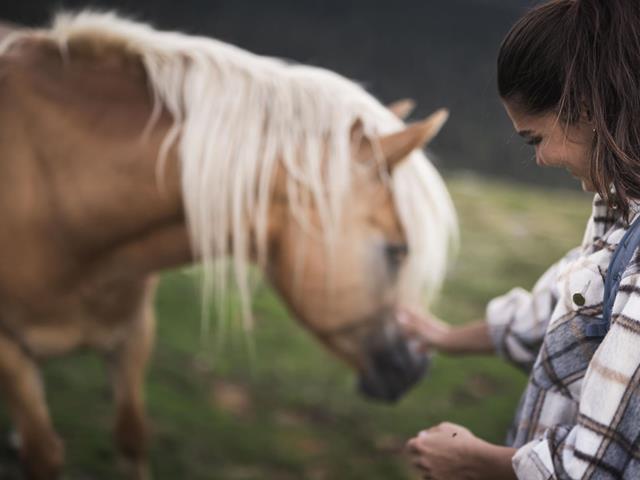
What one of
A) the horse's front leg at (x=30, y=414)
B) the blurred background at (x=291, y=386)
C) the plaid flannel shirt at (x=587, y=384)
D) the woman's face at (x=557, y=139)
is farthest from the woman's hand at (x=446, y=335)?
the horse's front leg at (x=30, y=414)

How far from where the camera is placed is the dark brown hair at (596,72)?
74 centimetres

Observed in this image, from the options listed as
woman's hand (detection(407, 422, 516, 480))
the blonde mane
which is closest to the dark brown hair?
woman's hand (detection(407, 422, 516, 480))

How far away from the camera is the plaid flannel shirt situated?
2.32 ft

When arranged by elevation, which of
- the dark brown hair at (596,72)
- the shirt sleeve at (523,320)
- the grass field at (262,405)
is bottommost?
the grass field at (262,405)

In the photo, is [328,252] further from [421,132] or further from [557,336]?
[557,336]

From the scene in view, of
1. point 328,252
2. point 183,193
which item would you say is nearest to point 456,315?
point 328,252

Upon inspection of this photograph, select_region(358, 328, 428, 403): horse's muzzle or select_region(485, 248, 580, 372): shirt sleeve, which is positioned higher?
select_region(485, 248, 580, 372): shirt sleeve

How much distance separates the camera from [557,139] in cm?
81

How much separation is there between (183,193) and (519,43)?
38.0 inches

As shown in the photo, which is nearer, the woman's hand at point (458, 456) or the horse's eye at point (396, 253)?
the woman's hand at point (458, 456)

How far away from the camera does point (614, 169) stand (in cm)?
76

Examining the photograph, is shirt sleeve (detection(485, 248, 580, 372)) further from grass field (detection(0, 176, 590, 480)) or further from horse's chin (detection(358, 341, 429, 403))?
grass field (detection(0, 176, 590, 480))

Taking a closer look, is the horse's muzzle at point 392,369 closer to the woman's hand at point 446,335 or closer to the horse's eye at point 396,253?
the woman's hand at point 446,335

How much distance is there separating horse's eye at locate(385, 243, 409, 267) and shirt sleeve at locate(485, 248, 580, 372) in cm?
46
